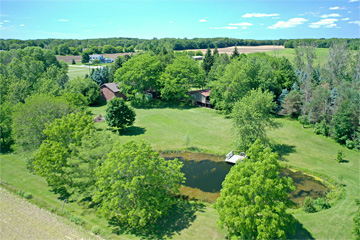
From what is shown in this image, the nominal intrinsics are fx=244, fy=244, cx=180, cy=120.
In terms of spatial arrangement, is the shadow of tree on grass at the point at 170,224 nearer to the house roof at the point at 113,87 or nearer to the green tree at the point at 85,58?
the house roof at the point at 113,87

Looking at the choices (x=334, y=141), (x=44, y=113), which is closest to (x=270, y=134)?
(x=334, y=141)

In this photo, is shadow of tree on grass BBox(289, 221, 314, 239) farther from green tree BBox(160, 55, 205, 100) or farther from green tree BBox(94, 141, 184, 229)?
green tree BBox(160, 55, 205, 100)

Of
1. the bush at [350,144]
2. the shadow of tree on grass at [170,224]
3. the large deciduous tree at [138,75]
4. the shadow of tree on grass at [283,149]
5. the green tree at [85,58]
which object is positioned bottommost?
the shadow of tree on grass at [170,224]

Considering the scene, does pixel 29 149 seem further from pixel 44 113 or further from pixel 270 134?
pixel 270 134

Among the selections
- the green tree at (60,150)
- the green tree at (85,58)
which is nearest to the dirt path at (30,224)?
the green tree at (60,150)

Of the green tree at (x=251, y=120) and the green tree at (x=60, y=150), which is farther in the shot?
the green tree at (x=251, y=120)

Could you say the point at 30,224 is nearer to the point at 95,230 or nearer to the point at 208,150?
the point at 95,230

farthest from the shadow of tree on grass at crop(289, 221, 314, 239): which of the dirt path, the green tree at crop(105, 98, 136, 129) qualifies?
the green tree at crop(105, 98, 136, 129)
